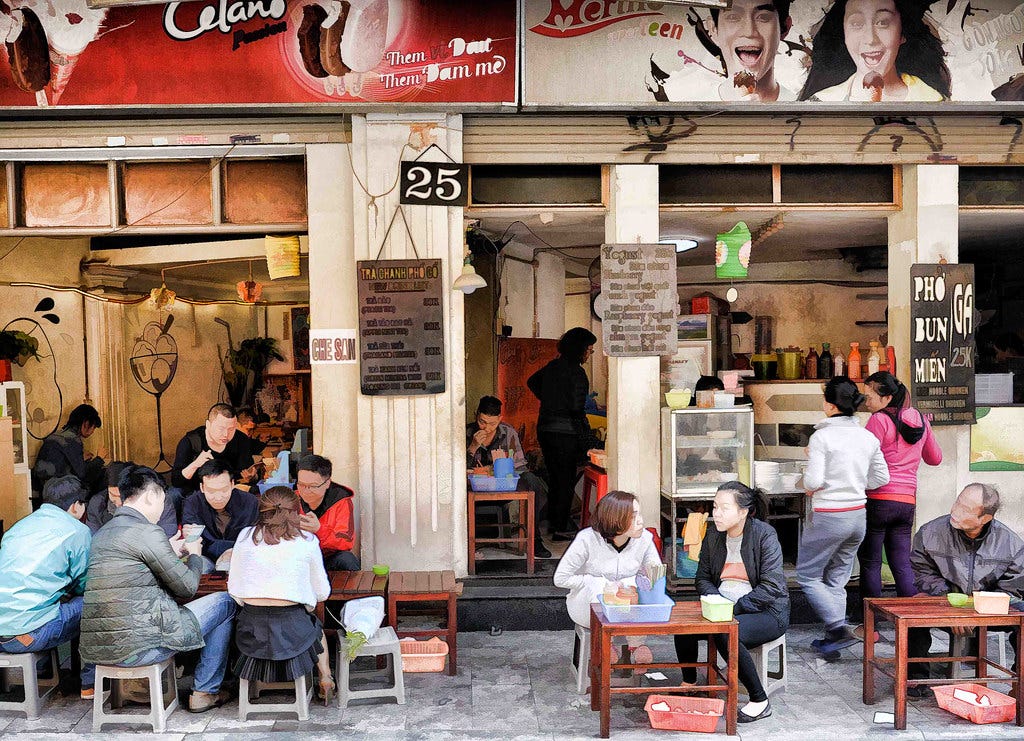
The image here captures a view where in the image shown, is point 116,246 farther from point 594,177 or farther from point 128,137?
point 594,177

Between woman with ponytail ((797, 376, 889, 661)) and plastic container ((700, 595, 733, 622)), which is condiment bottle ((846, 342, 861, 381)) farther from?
plastic container ((700, 595, 733, 622))

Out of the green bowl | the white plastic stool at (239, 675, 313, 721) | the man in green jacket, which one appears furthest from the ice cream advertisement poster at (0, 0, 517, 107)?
the green bowl

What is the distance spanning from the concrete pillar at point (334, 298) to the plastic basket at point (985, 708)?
4255 mm

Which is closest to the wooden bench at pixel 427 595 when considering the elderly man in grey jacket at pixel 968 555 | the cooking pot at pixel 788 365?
the elderly man in grey jacket at pixel 968 555

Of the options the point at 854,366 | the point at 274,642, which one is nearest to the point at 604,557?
the point at 274,642

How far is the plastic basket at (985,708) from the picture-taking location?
4.68 meters

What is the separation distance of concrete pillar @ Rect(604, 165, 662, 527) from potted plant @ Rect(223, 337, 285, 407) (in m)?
6.28

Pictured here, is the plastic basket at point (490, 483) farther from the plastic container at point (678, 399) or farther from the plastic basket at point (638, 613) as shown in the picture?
the plastic basket at point (638, 613)

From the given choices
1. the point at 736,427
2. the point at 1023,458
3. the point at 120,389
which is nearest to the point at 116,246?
the point at 120,389

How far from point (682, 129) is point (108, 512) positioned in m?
5.49

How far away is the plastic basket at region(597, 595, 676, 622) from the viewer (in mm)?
4507

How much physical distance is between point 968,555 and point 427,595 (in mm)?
3406

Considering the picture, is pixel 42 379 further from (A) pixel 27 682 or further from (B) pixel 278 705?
(B) pixel 278 705

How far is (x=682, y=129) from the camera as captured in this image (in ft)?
22.3
